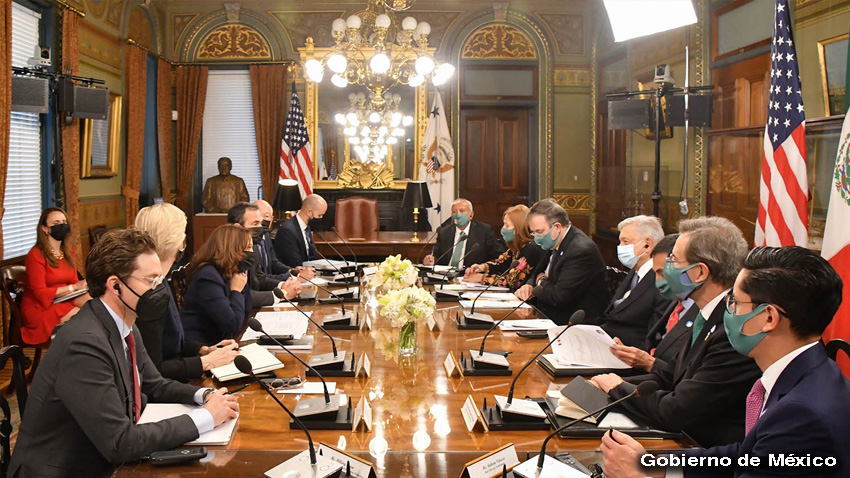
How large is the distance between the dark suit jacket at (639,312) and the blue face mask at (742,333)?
5.55 feet

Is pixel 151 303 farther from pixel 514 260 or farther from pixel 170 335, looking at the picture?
pixel 514 260

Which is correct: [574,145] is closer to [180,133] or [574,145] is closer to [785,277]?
[180,133]

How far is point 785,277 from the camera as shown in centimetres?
169

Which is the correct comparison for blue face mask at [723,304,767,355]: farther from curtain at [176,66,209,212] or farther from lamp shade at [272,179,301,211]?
curtain at [176,66,209,212]

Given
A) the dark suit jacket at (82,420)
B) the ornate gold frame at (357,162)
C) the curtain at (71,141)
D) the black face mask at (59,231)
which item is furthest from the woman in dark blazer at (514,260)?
the ornate gold frame at (357,162)

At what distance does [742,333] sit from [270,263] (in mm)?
4781

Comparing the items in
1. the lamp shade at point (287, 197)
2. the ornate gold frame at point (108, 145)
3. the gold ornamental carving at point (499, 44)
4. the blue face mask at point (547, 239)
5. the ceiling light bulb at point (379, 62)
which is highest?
the gold ornamental carving at point (499, 44)

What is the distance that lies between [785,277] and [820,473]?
45 centimetres

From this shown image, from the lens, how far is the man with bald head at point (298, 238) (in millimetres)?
6512

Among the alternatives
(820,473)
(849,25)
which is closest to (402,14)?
(849,25)

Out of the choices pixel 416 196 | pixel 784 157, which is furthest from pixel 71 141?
pixel 784 157

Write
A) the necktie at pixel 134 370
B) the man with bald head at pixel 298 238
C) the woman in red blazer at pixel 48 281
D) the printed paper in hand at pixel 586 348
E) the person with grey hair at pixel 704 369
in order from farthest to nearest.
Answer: the man with bald head at pixel 298 238 < the woman in red blazer at pixel 48 281 < the printed paper in hand at pixel 586 348 < the necktie at pixel 134 370 < the person with grey hair at pixel 704 369

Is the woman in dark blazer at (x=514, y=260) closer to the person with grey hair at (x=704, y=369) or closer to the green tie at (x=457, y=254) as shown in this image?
the green tie at (x=457, y=254)

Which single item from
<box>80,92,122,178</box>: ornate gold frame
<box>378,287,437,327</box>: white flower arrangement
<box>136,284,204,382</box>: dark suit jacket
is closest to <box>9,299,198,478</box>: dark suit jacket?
<box>136,284,204,382</box>: dark suit jacket
